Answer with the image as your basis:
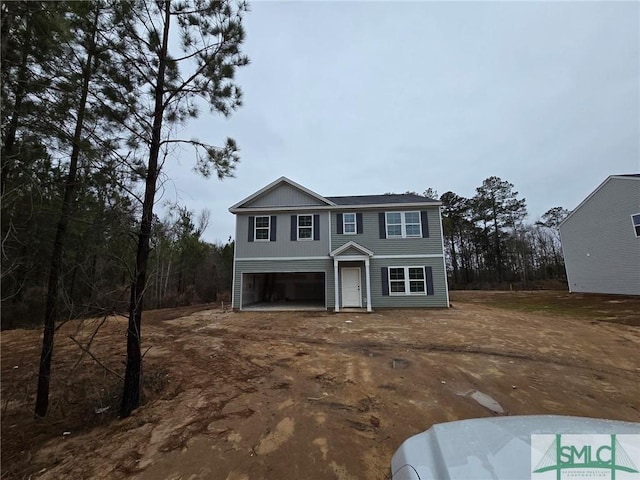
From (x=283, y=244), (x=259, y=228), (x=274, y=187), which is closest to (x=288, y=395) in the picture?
(x=283, y=244)

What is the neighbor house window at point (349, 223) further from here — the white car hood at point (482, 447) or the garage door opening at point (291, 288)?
the white car hood at point (482, 447)

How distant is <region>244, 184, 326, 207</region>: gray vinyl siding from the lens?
1309cm

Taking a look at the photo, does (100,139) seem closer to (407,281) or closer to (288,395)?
(288,395)

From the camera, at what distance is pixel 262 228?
1302cm

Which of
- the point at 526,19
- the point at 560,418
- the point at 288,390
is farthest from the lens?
the point at 526,19

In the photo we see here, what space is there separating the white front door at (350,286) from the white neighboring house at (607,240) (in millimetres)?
14181

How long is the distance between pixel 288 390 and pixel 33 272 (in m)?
3.77

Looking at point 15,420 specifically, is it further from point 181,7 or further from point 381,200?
point 381,200

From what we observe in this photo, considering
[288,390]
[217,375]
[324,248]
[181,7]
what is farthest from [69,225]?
[324,248]

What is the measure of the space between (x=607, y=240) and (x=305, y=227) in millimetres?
17179

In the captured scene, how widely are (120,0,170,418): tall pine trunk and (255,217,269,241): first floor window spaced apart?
8921 mm

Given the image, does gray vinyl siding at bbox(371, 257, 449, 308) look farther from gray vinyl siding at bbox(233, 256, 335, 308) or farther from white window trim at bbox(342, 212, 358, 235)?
gray vinyl siding at bbox(233, 256, 335, 308)

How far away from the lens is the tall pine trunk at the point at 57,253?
367 cm

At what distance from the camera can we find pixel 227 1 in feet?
13.6
